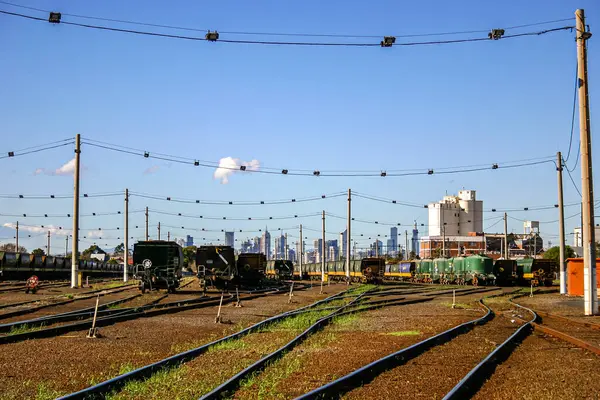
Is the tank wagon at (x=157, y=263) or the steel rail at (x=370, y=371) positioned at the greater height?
the tank wagon at (x=157, y=263)

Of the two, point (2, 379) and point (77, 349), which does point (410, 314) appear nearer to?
point (77, 349)

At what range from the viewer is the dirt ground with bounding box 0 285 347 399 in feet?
35.3

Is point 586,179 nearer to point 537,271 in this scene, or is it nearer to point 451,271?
point 537,271

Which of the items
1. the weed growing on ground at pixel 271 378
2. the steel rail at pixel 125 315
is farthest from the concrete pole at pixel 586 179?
the weed growing on ground at pixel 271 378

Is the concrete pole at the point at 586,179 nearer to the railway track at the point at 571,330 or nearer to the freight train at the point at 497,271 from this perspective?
the railway track at the point at 571,330

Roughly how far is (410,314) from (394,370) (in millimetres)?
13765

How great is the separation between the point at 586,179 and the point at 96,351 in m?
18.8

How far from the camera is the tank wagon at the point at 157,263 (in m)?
39.5

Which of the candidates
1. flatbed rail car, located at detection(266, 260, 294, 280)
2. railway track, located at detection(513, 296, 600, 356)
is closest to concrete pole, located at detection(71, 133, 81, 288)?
railway track, located at detection(513, 296, 600, 356)

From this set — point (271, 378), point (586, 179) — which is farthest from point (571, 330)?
point (271, 378)

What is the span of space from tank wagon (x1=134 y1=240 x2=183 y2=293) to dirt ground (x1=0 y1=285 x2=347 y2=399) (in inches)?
633

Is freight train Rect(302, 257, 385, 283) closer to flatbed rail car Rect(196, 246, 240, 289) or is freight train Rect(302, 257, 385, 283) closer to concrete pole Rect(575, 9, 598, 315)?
flatbed rail car Rect(196, 246, 240, 289)

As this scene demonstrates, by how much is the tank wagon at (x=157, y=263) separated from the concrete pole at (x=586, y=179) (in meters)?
23.6

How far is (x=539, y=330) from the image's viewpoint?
62.7 feet
